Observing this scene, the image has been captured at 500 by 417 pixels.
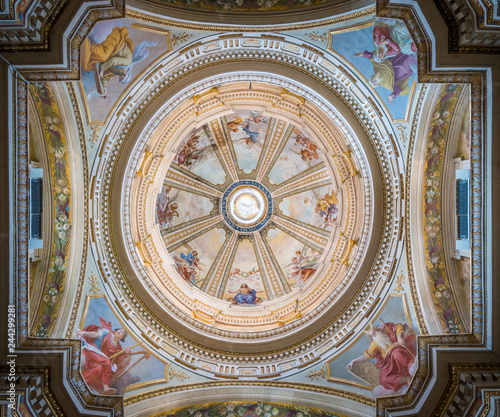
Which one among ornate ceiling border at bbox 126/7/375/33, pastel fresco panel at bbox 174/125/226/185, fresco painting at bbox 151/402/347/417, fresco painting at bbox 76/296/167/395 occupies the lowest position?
fresco painting at bbox 151/402/347/417

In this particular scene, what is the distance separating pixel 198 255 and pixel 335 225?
6453mm

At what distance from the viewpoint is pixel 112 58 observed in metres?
10.4

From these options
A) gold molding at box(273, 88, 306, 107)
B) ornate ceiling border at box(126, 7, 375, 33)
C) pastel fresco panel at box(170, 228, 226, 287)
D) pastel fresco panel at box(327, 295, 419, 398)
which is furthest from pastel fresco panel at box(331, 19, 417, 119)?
pastel fresco panel at box(170, 228, 226, 287)

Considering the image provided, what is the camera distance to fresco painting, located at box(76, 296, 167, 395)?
452 inches

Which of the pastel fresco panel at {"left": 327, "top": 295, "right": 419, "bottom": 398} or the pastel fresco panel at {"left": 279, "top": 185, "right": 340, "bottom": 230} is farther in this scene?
the pastel fresco panel at {"left": 279, "top": 185, "right": 340, "bottom": 230}

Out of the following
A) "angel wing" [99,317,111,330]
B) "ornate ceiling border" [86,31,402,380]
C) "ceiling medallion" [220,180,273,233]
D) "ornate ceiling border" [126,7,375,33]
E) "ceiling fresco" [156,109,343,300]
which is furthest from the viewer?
"ceiling medallion" [220,180,273,233]

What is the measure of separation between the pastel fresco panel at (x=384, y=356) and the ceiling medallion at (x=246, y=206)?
26.9ft

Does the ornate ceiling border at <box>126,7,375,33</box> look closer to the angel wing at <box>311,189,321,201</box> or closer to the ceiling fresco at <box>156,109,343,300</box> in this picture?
the ceiling fresco at <box>156,109,343,300</box>

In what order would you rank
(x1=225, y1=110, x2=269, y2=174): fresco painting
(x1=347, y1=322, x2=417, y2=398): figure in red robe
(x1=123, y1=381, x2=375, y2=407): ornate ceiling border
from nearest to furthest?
(x1=347, y1=322, x2=417, y2=398): figure in red robe < (x1=123, y1=381, x2=375, y2=407): ornate ceiling border < (x1=225, y1=110, x2=269, y2=174): fresco painting

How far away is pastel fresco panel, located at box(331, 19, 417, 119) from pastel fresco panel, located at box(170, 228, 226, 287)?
33.2 ft

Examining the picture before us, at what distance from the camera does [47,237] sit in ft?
35.7

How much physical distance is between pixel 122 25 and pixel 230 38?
102 inches

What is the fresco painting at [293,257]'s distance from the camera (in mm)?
17158

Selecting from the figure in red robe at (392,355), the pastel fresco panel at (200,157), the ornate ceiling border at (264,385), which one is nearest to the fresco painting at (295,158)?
the pastel fresco panel at (200,157)
